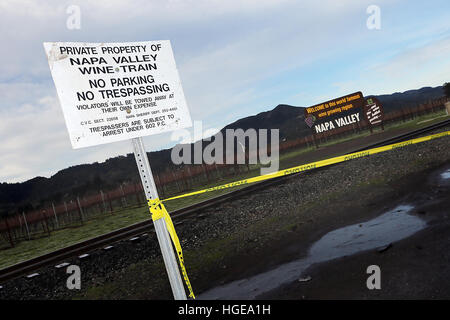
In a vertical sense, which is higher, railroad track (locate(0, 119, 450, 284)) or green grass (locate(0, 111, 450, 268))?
railroad track (locate(0, 119, 450, 284))

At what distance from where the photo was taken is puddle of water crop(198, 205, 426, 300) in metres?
4.69

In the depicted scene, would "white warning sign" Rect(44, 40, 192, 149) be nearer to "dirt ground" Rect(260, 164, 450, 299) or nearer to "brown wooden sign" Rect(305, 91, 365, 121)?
"dirt ground" Rect(260, 164, 450, 299)

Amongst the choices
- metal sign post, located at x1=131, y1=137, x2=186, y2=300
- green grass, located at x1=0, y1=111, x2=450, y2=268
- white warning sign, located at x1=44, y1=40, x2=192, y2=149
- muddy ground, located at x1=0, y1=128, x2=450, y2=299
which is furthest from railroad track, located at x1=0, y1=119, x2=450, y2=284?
white warning sign, located at x1=44, y1=40, x2=192, y2=149

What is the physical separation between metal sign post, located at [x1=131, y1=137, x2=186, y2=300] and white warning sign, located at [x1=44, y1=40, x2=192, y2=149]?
0.19 meters

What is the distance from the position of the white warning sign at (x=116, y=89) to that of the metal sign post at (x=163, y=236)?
193 mm

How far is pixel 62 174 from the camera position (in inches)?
3994

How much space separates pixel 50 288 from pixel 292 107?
567 feet

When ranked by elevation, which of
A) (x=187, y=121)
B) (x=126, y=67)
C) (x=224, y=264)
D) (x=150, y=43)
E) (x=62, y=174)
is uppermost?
(x=62, y=174)

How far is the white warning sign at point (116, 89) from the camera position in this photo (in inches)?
125

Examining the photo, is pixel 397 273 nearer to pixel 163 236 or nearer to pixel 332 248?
pixel 332 248

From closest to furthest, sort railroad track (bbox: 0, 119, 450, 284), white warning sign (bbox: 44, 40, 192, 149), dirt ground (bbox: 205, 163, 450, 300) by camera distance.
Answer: white warning sign (bbox: 44, 40, 192, 149) → dirt ground (bbox: 205, 163, 450, 300) → railroad track (bbox: 0, 119, 450, 284)

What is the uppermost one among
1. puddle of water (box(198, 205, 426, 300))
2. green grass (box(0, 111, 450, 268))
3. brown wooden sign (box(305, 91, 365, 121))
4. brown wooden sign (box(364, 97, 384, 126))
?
brown wooden sign (box(305, 91, 365, 121))
